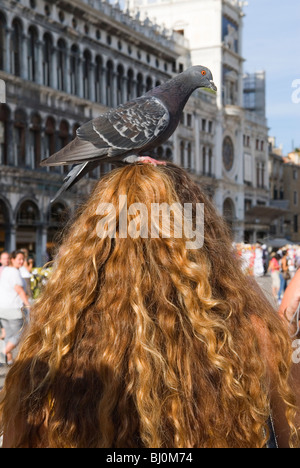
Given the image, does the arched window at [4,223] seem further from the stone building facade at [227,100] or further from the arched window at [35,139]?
the stone building facade at [227,100]

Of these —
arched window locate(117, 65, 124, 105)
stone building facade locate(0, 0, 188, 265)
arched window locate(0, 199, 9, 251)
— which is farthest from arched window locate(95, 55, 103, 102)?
arched window locate(0, 199, 9, 251)

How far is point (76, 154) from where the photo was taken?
2074 millimetres

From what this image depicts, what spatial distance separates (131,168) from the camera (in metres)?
1.58

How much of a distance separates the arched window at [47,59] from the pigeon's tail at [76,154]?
2207 centimetres

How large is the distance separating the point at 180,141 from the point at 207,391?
33.5m

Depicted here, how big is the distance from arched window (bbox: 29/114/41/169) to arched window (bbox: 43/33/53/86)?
1.48 metres

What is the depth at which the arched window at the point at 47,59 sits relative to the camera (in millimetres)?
23344

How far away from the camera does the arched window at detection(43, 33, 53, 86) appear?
23.3m

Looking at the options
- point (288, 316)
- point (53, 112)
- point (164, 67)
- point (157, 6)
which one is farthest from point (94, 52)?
point (288, 316)

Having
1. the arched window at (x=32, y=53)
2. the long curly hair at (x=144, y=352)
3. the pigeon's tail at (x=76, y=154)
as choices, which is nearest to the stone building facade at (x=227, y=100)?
the arched window at (x=32, y=53)

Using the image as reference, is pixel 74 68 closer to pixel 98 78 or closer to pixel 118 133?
pixel 98 78

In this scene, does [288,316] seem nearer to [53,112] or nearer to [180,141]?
[53,112]

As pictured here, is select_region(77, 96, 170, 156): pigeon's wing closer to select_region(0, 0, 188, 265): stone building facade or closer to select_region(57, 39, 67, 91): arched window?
select_region(0, 0, 188, 265): stone building facade

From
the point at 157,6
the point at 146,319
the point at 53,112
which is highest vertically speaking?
the point at 157,6
